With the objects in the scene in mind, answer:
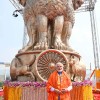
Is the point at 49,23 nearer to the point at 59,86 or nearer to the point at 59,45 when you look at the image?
the point at 59,45

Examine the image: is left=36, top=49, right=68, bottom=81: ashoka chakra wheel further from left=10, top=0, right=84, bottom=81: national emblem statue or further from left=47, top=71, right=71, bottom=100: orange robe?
left=47, top=71, right=71, bottom=100: orange robe

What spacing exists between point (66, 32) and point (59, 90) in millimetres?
3948

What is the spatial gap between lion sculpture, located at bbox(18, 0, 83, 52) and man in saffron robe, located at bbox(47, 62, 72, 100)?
2.97m

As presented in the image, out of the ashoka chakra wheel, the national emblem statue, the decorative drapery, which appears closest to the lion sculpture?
the national emblem statue

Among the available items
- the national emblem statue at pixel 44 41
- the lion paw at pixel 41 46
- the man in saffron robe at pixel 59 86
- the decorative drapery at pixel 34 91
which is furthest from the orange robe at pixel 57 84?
the lion paw at pixel 41 46

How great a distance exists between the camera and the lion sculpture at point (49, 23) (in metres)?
8.54

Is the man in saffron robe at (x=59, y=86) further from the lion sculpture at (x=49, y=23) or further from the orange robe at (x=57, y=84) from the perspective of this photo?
the lion sculpture at (x=49, y=23)

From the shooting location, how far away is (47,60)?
307 inches

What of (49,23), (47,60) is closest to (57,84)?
(47,60)

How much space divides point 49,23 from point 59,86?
4.00 metres

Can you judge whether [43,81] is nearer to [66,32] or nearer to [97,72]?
[66,32]

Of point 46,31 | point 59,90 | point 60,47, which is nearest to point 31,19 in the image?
point 46,31

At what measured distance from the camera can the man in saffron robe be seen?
524cm

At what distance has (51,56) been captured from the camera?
7820 millimetres
